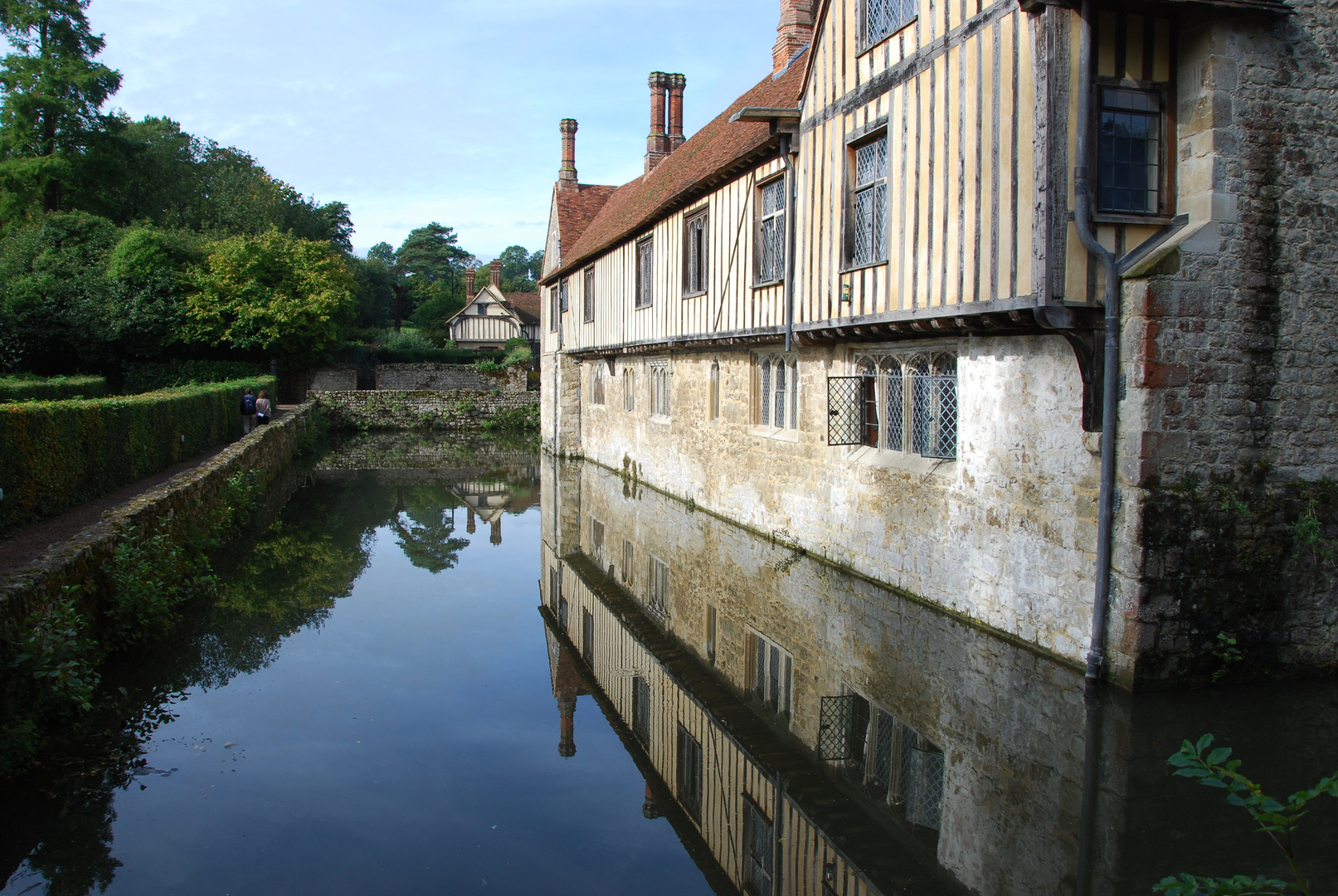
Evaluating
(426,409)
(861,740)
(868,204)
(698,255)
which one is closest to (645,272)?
(698,255)

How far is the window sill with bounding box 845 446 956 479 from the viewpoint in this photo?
8.11 metres

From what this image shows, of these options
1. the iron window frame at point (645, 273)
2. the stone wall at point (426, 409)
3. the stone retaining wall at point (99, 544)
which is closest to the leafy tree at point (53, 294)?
the stone wall at point (426, 409)

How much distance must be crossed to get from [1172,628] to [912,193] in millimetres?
4100

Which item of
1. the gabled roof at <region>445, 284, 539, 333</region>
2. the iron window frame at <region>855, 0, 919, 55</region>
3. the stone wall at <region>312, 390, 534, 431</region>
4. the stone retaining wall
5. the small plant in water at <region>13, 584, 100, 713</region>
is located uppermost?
the gabled roof at <region>445, 284, 539, 333</region>

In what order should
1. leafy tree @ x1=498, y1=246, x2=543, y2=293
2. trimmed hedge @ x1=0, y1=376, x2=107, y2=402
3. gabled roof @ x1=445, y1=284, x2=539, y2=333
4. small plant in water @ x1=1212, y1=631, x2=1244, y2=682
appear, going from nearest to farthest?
small plant in water @ x1=1212, y1=631, x2=1244, y2=682
trimmed hedge @ x1=0, y1=376, x2=107, y2=402
gabled roof @ x1=445, y1=284, x2=539, y2=333
leafy tree @ x1=498, y1=246, x2=543, y2=293

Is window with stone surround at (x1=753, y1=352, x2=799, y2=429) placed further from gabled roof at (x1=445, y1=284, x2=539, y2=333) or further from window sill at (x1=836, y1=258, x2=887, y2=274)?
gabled roof at (x1=445, y1=284, x2=539, y2=333)

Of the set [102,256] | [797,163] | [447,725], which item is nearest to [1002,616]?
[447,725]

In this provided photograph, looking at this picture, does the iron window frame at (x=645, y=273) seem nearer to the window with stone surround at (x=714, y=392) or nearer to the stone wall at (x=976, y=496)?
the window with stone surround at (x=714, y=392)

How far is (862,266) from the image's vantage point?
8836mm

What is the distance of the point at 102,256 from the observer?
3095cm

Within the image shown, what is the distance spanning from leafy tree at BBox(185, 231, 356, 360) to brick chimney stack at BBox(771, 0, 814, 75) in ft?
74.2

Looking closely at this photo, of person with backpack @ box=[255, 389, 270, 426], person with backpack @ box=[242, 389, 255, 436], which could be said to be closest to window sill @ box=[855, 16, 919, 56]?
person with backpack @ box=[242, 389, 255, 436]

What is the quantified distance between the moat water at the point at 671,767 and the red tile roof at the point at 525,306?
52469 mm

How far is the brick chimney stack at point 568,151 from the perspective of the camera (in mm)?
26984
